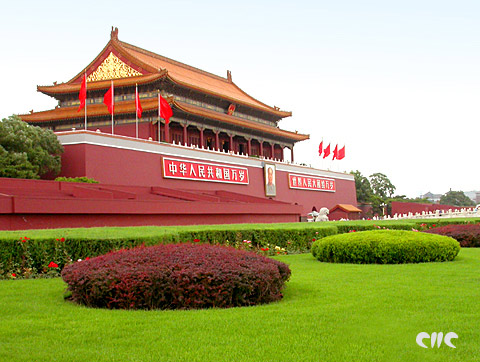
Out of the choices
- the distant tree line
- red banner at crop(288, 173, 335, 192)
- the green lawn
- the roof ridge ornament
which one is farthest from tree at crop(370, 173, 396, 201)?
the green lawn

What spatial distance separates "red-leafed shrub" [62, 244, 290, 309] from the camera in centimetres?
599

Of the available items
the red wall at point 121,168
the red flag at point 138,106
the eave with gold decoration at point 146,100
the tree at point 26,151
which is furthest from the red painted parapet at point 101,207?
the eave with gold decoration at point 146,100

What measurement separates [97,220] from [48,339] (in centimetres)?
1265

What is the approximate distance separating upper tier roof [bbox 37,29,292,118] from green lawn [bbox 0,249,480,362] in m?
24.0

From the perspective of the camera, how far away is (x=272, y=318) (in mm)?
5352

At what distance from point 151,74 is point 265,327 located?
26053 mm

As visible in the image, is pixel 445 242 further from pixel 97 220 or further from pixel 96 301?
pixel 97 220

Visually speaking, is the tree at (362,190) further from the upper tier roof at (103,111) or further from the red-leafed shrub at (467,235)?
the red-leafed shrub at (467,235)

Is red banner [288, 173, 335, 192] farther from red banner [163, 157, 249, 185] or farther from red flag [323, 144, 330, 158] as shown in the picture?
red banner [163, 157, 249, 185]

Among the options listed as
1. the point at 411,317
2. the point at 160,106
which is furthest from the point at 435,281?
the point at 160,106

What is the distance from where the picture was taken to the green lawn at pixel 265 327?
13.8ft

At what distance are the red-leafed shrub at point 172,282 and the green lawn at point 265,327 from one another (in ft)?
0.84

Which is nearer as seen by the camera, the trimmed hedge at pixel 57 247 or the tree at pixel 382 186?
the trimmed hedge at pixel 57 247

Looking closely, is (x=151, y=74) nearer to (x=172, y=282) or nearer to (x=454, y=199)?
(x=172, y=282)
